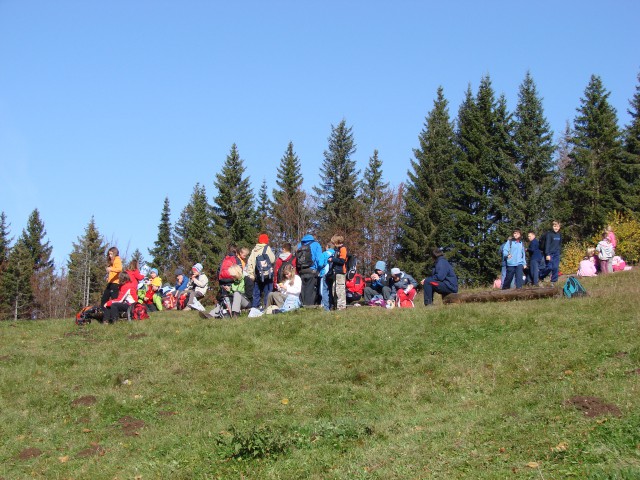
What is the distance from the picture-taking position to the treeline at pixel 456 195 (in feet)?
161

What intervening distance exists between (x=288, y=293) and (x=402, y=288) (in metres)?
4.28

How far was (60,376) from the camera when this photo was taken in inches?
501

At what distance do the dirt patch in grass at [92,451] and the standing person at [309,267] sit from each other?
8533 mm

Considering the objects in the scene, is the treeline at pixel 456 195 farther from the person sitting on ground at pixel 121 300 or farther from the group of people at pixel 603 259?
the person sitting on ground at pixel 121 300

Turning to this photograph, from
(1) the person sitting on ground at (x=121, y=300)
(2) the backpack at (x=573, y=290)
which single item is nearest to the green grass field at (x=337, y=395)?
(2) the backpack at (x=573, y=290)

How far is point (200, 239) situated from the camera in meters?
64.9

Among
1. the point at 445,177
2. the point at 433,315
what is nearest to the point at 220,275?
the point at 433,315

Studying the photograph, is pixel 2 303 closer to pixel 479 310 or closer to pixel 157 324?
pixel 157 324

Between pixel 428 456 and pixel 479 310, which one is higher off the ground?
pixel 479 310

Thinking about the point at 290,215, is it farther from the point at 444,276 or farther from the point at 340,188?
the point at 444,276

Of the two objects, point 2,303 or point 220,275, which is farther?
point 2,303

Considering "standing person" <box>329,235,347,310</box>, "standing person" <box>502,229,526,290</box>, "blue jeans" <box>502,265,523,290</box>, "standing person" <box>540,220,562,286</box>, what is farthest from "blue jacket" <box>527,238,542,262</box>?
"standing person" <box>329,235,347,310</box>

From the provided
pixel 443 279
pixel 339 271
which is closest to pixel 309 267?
pixel 339 271

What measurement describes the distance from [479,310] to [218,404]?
6548 mm
